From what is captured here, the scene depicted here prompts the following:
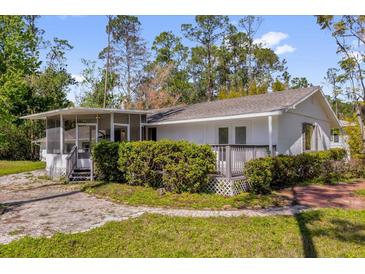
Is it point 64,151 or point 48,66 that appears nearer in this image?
point 64,151

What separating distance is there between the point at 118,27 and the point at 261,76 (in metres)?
19.9

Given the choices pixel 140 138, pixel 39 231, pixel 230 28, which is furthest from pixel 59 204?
pixel 230 28

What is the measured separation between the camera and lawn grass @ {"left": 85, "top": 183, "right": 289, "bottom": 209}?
27.6 feet

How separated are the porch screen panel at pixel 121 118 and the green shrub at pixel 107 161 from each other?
7.37 feet

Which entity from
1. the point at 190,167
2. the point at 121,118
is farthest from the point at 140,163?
the point at 121,118

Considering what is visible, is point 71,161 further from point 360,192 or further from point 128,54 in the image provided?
point 128,54

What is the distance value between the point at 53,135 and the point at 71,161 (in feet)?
9.16

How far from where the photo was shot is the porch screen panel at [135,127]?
631 inches

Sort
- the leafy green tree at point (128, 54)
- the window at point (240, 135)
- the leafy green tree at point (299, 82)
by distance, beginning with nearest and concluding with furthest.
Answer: the window at point (240, 135), the leafy green tree at point (128, 54), the leafy green tree at point (299, 82)

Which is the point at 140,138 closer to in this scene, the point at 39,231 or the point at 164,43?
the point at 39,231

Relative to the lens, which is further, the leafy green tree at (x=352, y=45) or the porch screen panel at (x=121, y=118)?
the leafy green tree at (x=352, y=45)

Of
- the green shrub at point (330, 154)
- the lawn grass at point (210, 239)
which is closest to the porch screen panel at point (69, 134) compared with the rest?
the lawn grass at point (210, 239)

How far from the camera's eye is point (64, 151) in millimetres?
15359

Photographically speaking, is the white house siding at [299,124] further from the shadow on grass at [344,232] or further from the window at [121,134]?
the window at [121,134]
